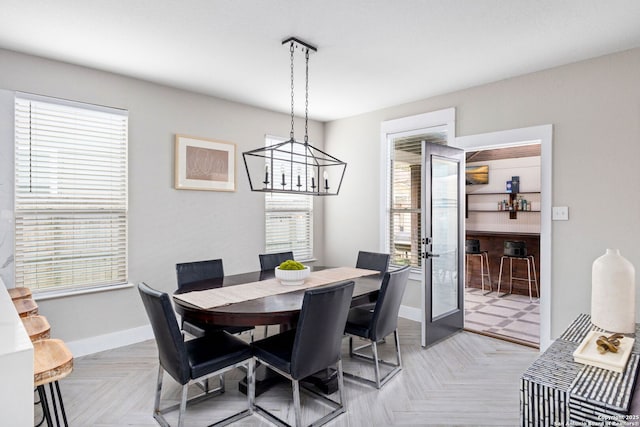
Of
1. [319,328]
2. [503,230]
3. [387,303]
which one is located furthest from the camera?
[503,230]

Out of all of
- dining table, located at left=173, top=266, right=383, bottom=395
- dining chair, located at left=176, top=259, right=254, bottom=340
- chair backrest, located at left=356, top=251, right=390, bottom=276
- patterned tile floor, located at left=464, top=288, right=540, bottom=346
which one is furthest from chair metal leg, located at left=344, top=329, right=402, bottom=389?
patterned tile floor, located at left=464, top=288, right=540, bottom=346

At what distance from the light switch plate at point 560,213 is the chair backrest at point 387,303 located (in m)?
1.61

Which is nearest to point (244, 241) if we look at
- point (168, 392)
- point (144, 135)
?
point (144, 135)

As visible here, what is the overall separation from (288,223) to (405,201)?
1615 millimetres

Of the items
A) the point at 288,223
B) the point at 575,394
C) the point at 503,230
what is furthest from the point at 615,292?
the point at 503,230

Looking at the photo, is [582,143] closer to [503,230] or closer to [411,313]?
[411,313]

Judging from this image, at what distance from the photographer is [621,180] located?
3043 mm

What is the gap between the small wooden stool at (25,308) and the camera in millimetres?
2236

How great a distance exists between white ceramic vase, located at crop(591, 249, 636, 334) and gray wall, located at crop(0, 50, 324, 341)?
365cm

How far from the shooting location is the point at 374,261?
3.81 m

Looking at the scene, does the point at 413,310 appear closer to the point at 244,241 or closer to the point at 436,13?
the point at 244,241

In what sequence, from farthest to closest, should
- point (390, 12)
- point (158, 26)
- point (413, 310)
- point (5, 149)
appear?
point (413, 310) → point (5, 149) → point (158, 26) → point (390, 12)

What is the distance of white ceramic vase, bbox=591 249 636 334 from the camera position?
1397 mm

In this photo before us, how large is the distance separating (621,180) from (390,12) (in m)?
2.37
